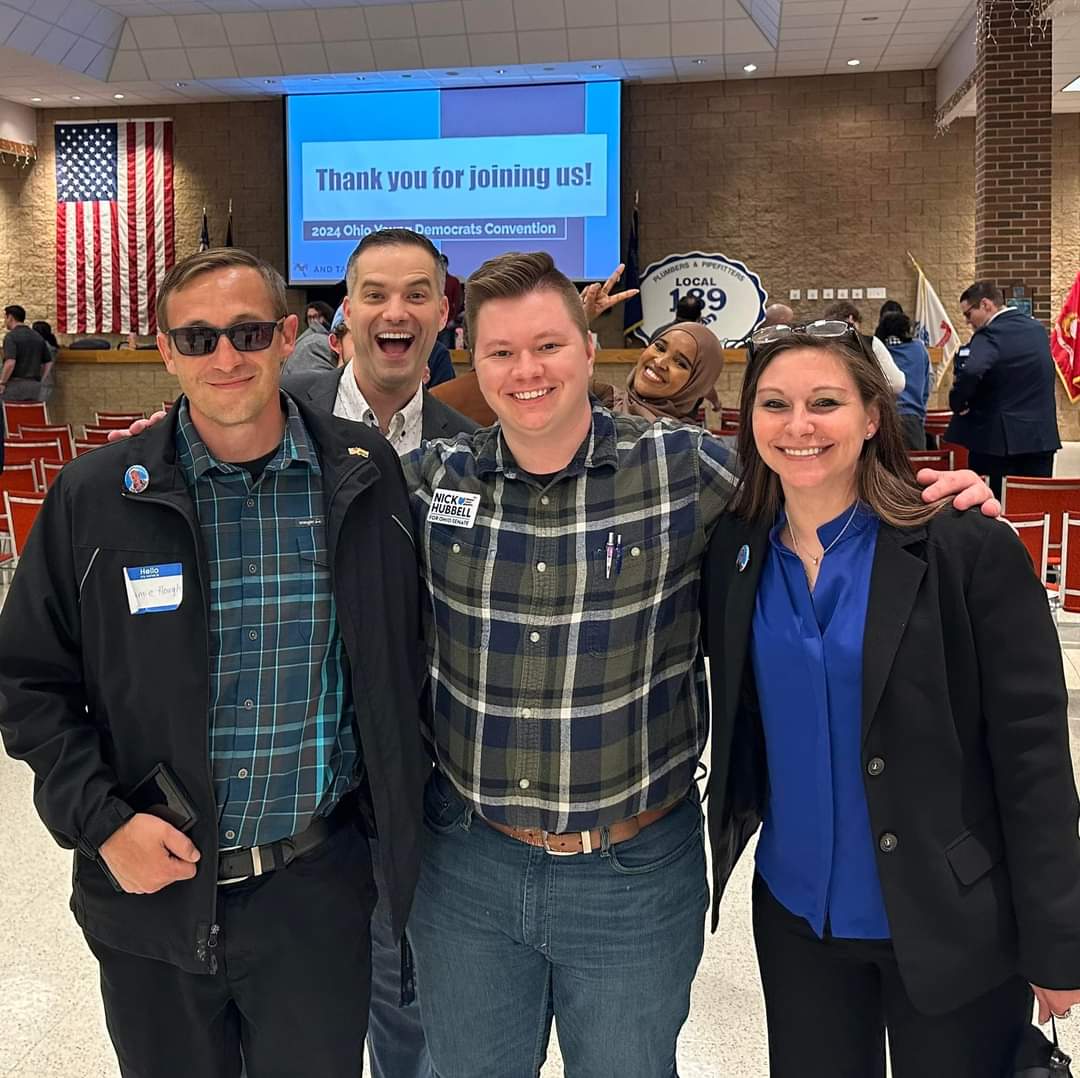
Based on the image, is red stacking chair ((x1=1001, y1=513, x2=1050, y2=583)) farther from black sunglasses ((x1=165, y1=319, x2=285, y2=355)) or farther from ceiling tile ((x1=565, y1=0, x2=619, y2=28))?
ceiling tile ((x1=565, y1=0, x2=619, y2=28))

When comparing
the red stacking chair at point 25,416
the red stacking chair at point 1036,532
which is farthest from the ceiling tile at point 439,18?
the red stacking chair at point 1036,532

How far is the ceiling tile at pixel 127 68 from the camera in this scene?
13.9m

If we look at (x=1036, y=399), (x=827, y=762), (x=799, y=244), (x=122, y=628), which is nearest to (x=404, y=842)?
(x=122, y=628)

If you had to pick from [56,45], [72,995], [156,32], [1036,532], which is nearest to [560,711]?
[72,995]

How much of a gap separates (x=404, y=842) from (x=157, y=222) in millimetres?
15605

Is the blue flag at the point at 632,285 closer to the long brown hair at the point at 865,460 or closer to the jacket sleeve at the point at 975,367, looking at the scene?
the jacket sleeve at the point at 975,367

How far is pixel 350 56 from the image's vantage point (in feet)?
44.3

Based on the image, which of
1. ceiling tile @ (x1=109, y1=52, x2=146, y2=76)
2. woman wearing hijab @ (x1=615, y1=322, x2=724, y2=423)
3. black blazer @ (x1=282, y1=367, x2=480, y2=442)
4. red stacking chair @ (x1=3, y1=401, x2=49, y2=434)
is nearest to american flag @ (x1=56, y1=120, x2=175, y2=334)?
ceiling tile @ (x1=109, y1=52, x2=146, y2=76)

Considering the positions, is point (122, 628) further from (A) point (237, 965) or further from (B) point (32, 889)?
(B) point (32, 889)

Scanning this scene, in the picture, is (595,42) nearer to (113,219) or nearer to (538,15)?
(538,15)

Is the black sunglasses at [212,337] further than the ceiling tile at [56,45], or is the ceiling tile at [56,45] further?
the ceiling tile at [56,45]

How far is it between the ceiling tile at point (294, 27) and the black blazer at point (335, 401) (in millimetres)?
12178

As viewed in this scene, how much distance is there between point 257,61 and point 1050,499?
39.0ft

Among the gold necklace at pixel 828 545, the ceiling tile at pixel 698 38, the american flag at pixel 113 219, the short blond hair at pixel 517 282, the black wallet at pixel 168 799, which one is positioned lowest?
the black wallet at pixel 168 799
